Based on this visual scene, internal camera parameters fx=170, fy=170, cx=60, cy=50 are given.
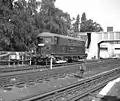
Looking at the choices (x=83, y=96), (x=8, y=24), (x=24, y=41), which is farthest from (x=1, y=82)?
(x=24, y=41)

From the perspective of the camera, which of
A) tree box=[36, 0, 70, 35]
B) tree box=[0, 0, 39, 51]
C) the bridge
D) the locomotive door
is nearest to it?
the locomotive door

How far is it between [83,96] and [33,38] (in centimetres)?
2090

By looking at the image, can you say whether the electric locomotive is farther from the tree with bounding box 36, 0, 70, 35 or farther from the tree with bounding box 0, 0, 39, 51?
the tree with bounding box 36, 0, 70, 35

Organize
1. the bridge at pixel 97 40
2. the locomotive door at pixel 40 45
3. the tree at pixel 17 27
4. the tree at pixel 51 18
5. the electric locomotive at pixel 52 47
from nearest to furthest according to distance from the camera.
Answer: the electric locomotive at pixel 52 47 < the locomotive door at pixel 40 45 < the tree at pixel 17 27 < the tree at pixel 51 18 < the bridge at pixel 97 40

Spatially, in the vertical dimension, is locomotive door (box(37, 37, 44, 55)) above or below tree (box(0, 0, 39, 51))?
below

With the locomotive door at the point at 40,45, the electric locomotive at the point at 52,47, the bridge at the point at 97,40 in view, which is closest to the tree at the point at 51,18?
the electric locomotive at the point at 52,47

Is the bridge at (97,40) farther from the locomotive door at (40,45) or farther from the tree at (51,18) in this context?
the locomotive door at (40,45)

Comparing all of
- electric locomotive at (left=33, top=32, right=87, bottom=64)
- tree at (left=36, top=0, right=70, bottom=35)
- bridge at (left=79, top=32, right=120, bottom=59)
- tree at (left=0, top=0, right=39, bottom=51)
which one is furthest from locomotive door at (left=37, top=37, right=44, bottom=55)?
bridge at (left=79, top=32, right=120, bottom=59)

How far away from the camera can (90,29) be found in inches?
4092

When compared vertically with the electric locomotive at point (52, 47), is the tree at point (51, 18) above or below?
above

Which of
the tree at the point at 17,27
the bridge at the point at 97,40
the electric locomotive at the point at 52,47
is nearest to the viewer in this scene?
the electric locomotive at the point at 52,47

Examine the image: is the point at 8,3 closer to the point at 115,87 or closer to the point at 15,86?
the point at 15,86

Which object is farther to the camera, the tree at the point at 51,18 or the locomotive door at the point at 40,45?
the tree at the point at 51,18

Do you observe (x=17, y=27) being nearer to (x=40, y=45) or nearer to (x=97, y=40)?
(x=40, y=45)
